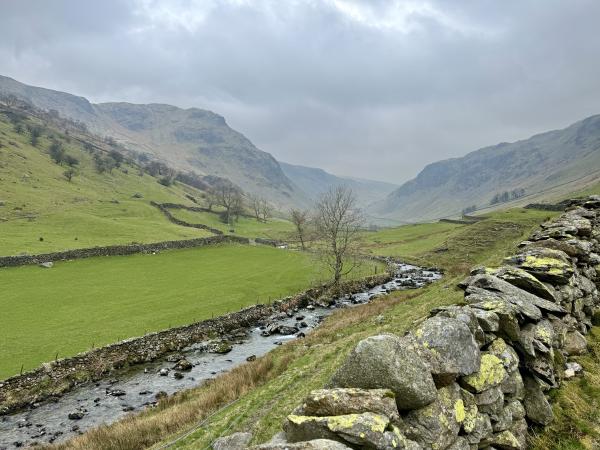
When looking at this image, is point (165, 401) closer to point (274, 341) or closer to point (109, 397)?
point (109, 397)

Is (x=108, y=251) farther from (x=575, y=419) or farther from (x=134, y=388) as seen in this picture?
(x=575, y=419)

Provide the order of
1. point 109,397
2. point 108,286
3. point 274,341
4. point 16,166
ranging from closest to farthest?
point 109,397 → point 274,341 → point 108,286 → point 16,166

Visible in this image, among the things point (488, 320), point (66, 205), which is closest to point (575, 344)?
point (488, 320)

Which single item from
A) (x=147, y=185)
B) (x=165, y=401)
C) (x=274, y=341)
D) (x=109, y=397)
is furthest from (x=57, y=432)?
(x=147, y=185)

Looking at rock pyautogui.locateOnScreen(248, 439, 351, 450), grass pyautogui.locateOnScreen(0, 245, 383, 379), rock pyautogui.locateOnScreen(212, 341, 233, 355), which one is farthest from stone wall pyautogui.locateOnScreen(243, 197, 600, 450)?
grass pyautogui.locateOnScreen(0, 245, 383, 379)

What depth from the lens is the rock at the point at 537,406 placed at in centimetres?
1099

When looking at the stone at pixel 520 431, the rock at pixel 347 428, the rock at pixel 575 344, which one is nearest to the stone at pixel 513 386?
the stone at pixel 520 431

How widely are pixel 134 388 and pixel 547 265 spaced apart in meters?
27.6

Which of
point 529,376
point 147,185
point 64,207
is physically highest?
point 147,185

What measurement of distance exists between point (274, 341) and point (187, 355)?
8.23 meters

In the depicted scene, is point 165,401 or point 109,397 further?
point 109,397

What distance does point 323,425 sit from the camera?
7.01m

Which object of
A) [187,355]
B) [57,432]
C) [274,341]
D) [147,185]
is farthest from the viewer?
[147,185]

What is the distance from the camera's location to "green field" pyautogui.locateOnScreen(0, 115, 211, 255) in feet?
236
